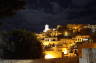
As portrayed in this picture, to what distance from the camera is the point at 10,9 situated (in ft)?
36.7

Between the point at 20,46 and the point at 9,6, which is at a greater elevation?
the point at 9,6

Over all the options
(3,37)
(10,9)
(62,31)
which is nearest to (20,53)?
(3,37)

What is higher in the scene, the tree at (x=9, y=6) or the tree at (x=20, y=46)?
the tree at (x=9, y=6)

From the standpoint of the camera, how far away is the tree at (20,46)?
756 inches

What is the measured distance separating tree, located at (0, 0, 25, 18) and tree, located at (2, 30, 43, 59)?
26.1 feet

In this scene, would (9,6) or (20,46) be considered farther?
(20,46)

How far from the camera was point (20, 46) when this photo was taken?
19891 mm

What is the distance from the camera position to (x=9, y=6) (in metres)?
11.0

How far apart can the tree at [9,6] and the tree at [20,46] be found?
796 centimetres

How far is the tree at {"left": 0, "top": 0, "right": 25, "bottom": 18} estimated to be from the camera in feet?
35.2

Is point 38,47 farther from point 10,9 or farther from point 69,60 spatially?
point 10,9

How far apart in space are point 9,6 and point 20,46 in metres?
9.17

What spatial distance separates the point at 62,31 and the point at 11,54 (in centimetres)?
5360

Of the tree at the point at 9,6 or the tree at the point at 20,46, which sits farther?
the tree at the point at 20,46
